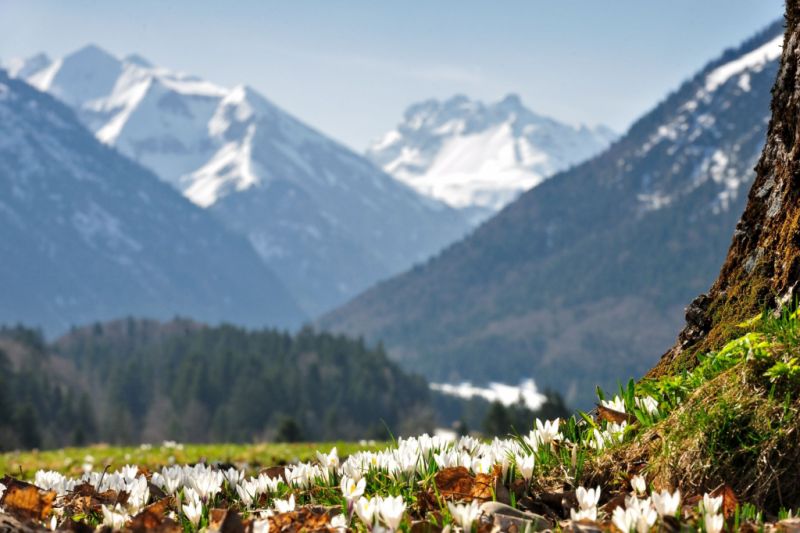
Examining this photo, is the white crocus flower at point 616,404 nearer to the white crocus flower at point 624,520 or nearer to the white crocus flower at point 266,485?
the white crocus flower at point 624,520

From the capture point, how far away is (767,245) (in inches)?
253

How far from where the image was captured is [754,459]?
4875mm

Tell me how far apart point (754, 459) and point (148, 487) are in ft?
12.6

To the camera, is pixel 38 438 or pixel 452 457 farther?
pixel 38 438

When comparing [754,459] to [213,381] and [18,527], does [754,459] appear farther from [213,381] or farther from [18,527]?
[213,381]

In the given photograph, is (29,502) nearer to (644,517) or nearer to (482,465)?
(482,465)

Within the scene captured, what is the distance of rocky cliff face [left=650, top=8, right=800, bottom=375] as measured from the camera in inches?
241

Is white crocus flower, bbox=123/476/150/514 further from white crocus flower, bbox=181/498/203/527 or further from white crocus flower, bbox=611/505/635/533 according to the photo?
white crocus flower, bbox=611/505/635/533

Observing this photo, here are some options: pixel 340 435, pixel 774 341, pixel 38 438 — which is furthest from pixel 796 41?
pixel 340 435

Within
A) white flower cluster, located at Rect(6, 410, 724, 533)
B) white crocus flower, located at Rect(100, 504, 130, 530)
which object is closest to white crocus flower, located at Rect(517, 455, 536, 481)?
white flower cluster, located at Rect(6, 410, 724, 533)

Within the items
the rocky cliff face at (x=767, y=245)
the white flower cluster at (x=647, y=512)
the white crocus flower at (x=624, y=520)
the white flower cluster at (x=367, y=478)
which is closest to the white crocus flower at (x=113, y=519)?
the white flower cluster at (x=367, y=478)

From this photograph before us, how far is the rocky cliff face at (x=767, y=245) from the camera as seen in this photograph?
6.13 metres

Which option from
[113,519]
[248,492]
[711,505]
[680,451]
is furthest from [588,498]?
[113,519]

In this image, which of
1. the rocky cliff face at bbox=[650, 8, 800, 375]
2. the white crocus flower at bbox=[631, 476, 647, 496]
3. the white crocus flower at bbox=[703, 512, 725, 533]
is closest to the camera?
the white crocus flower at bbox=[703, 512, 725, 533]
